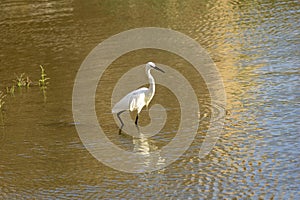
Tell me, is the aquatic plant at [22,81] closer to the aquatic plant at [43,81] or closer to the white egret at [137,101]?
the aquatic plant at [43,81]

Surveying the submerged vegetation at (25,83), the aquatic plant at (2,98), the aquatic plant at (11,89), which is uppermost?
the submerged vegetation at (25,83)

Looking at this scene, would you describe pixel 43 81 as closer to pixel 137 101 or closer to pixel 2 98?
pixel 2 98

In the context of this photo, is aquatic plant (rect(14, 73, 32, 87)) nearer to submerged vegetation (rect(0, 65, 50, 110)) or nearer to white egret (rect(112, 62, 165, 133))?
submerged vegetation (rect(0, 65, 50, 110))

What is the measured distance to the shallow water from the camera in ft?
25.7

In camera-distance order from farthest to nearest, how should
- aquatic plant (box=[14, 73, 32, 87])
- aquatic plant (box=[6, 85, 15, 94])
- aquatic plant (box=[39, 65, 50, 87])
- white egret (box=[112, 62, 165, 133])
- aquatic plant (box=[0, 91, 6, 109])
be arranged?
aquatic plant (box=[14, 73, 32, 87]) → aquatic plant (box=[39, 65, 50, 87]) → aquatic plant (box=[6, 85, 15, 94]) → aquatic plant (box=[0, 91, 6, 109]) → white egret (box=[112, 62, 165, 133])

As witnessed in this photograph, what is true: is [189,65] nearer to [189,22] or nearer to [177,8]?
[189,22]

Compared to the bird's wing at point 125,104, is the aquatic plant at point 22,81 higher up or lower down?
higher up

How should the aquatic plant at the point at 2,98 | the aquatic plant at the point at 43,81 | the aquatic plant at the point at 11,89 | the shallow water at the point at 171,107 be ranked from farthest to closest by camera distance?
the aquatic plant at the point at 43,81, the aquatic plant at the point at 11,89, the aquatic plant at the point at 2,98, the shallow water at the point at 171,107

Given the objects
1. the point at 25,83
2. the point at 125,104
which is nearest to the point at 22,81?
the point at 25,83

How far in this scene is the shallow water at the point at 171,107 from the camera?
25.7 ft

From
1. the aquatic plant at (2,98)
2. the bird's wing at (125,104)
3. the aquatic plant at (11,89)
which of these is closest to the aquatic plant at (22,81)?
the aquatic plant at (11,89)

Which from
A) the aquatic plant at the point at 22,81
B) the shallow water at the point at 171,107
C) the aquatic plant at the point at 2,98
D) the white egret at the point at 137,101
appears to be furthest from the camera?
the aquatic plant at the point at 22,81

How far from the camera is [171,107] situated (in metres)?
10.7

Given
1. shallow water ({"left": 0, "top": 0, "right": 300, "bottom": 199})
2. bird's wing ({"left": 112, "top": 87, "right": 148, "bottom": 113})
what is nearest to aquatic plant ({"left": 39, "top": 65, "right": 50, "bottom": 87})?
shallow water ({"left": 0, "top": 0, "right": 300, "bottom": 199})
